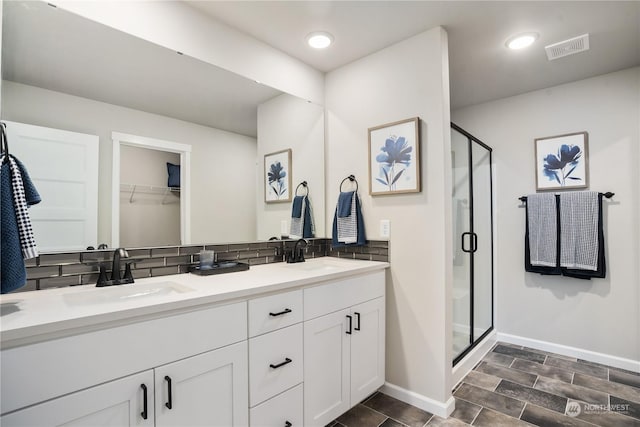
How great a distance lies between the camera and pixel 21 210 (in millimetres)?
1105

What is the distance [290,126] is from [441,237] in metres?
1.33

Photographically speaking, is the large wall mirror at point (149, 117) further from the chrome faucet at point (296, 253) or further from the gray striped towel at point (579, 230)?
the gray striped towel at point (579, 230)

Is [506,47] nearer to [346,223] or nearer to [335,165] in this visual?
[335,165]

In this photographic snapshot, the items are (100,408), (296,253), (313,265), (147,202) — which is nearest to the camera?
(100,408)

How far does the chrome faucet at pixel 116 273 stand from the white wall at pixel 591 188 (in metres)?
3.21

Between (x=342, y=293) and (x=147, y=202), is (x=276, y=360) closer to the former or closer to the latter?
(x=342, y=293)

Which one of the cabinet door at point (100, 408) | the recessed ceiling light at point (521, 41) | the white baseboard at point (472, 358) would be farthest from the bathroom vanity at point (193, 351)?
the recessed ceiling light at point (521, 41)

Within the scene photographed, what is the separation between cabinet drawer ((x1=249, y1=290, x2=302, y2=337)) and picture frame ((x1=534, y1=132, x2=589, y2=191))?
2.63 meters

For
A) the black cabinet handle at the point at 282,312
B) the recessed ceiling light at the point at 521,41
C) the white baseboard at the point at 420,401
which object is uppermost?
the recessed ceiling light at the point at 521,41

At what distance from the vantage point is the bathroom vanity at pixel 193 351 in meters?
0.91

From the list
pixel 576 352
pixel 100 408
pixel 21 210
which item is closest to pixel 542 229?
pixel 576 352

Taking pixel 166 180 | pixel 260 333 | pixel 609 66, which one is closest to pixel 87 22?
pixel 166 180

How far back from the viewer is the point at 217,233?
1.94 metres

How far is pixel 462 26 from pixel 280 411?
2410mm
